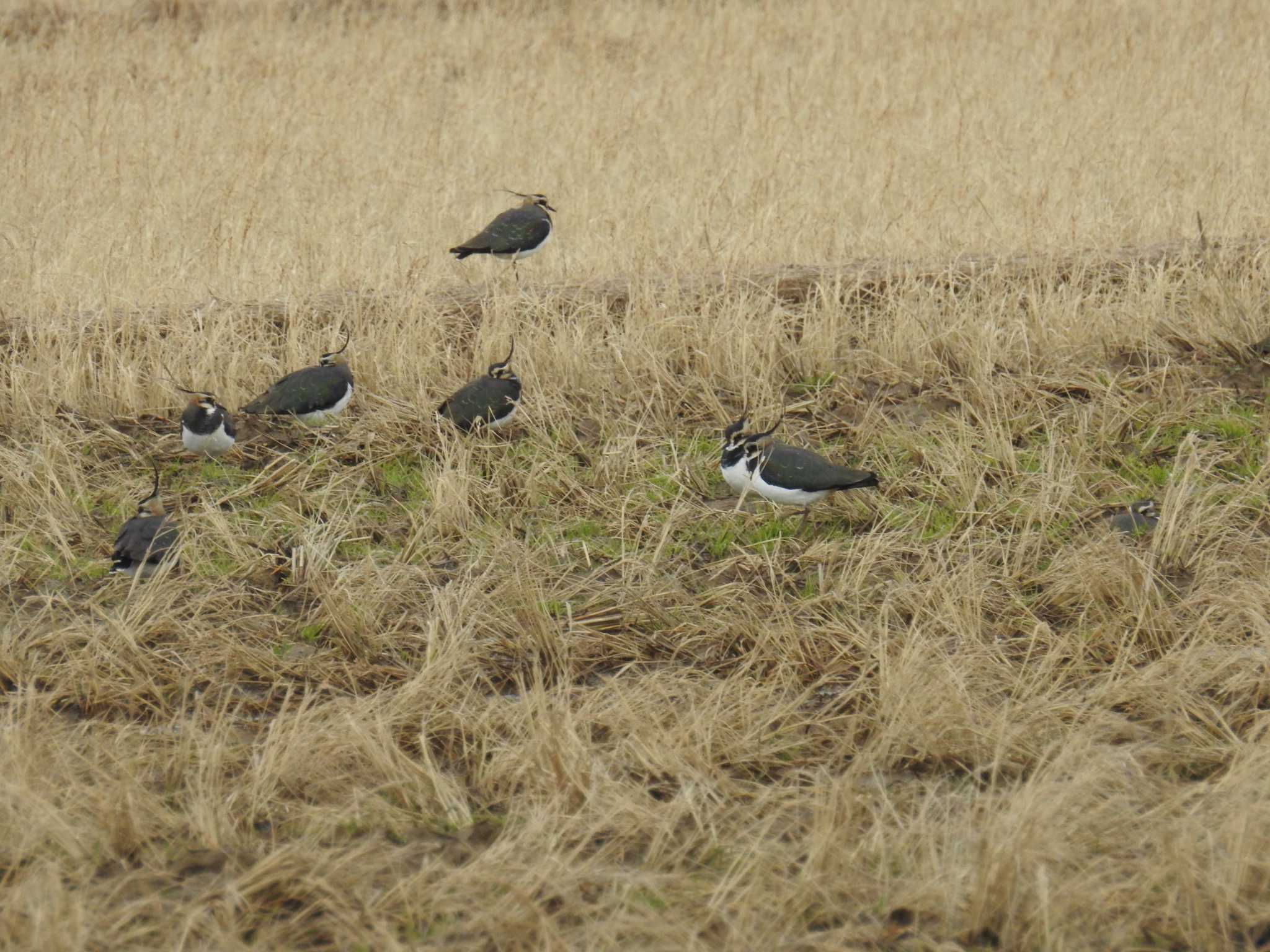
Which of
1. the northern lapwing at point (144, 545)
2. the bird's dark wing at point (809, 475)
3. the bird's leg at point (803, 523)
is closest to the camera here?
the northern lapwing at point (144, 545)

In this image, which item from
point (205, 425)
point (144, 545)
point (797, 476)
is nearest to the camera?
point (144, 545)

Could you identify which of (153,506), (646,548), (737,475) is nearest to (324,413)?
(153,506)

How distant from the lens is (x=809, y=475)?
6465 mm

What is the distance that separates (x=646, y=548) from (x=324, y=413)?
198 cm

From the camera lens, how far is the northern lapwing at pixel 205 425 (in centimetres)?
708

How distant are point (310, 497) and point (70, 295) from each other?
2833mm

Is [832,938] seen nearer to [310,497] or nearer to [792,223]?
[310,497]

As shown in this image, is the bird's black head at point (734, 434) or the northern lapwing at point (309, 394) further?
the northern lapwing at point (309, 394)

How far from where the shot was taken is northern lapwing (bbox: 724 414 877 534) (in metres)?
6.46

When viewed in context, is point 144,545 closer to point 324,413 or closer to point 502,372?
point 324,413

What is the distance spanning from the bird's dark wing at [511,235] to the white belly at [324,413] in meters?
1.94

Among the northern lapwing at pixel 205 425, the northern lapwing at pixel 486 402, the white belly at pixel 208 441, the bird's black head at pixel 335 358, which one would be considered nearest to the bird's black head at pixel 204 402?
the northern lapwing at pixel 205 425

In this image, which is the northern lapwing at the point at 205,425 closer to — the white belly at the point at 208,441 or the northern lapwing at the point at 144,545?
the white belly at the point at 208,441

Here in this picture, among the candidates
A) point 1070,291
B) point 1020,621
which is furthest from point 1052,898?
point 1070,291
